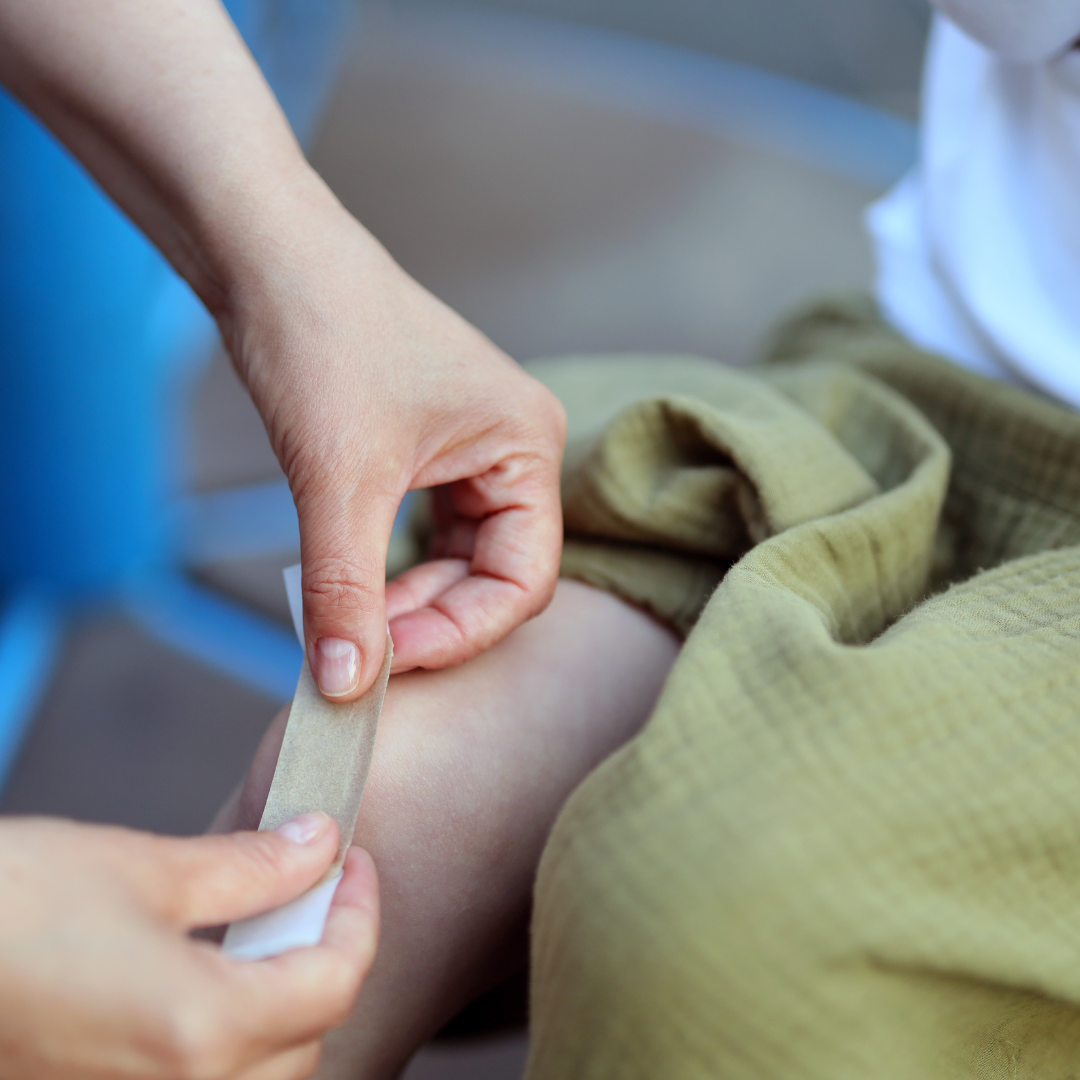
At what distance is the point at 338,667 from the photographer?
399mm

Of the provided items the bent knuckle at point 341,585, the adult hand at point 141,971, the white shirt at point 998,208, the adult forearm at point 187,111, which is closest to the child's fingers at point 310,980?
the adult hand at point 141,971

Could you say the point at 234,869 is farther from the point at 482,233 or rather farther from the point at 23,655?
the point at 482,233

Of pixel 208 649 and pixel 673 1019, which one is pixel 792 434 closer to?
pixel 673 1019

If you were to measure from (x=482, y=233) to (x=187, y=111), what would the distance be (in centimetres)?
83

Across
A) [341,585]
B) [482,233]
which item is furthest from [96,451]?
[341,585]

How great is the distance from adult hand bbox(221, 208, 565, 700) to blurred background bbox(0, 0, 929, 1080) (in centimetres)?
44

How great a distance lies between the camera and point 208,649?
0.97 meters

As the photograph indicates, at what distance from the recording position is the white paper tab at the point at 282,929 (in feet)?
1.06

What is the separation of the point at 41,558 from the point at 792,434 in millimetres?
785

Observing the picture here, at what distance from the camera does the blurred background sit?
36.0 inches

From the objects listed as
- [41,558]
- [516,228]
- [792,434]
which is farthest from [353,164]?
[792,434]

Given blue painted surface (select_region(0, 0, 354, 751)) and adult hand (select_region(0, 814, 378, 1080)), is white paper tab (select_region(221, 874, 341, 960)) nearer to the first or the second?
adult hand (select_region(0, 814, 378, 1080))

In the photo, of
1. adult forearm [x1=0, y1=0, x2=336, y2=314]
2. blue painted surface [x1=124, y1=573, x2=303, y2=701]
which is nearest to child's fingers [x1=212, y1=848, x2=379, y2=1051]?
adult forearm [x1=0, y1=0, x2=336, y2=314]

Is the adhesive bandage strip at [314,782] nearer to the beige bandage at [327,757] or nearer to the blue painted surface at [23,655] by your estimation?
the beige bandage at [327,757]
